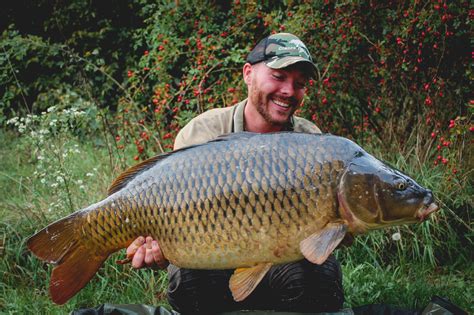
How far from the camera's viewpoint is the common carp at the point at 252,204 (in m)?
1.64

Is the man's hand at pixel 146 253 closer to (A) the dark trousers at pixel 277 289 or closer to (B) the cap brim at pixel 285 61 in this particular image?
(A) the dark trousers at pixel 277 289

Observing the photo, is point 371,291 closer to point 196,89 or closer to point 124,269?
point 124,269

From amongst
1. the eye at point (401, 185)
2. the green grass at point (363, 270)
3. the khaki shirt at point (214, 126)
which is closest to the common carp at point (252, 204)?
the eye at point (401, 185)

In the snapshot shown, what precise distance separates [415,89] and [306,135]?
2279 millimetres

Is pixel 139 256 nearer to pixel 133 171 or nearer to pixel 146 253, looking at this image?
pixel 146 253

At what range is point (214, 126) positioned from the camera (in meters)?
2.45

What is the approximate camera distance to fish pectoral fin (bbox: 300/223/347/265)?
1.60m

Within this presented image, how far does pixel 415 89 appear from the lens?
3.81 meters

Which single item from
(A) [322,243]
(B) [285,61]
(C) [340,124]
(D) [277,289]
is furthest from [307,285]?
(C) [340,124]

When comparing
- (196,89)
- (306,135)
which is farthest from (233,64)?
(306,135)

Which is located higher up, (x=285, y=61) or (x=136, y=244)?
(x=285, y=61)

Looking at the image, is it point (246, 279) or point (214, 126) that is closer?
point (246, 279)

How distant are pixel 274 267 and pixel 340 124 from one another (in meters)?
2.02

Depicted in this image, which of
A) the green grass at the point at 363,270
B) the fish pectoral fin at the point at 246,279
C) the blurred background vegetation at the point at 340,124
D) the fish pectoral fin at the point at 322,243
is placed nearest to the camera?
the fish pectoral fin at the point at 322,243
